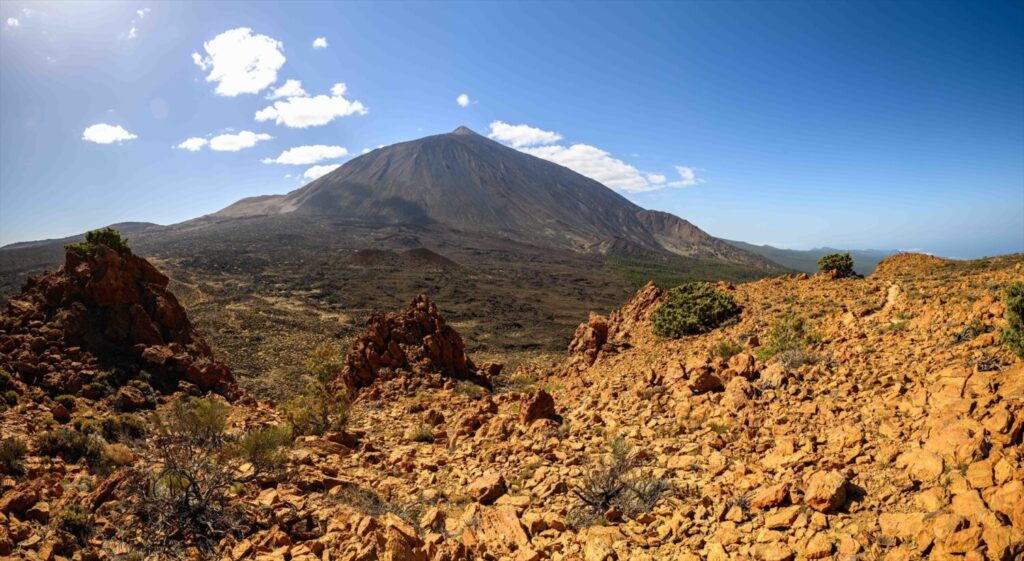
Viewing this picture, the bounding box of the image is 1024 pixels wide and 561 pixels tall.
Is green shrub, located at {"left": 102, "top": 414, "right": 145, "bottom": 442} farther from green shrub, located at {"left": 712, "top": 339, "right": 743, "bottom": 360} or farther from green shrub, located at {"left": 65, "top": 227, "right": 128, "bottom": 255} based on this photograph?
green shrub, located at {"left": 712, "top": 339, "right": 743, "bottom": 360}

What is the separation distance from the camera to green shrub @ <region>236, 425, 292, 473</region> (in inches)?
290

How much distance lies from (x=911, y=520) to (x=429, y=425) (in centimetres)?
901

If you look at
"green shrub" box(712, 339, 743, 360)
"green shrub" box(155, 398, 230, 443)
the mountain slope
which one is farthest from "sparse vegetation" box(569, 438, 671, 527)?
the mountain slope

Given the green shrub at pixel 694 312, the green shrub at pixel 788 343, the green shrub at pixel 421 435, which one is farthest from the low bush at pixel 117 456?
the green shrub at pixel 694 312

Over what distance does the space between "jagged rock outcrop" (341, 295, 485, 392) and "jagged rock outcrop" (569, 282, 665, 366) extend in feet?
13.5

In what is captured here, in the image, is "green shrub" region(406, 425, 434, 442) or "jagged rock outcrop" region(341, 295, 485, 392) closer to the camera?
"green shrub" region(406, 425, 434, 442)

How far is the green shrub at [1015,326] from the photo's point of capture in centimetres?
581

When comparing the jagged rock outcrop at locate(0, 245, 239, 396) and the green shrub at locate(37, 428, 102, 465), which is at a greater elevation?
the jagged rock outcrop at locate(0, 245, 239, 396)

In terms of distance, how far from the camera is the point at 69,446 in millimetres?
7531

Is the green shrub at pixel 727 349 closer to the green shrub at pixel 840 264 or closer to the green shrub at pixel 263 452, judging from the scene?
the green shrub at pixel 840 264

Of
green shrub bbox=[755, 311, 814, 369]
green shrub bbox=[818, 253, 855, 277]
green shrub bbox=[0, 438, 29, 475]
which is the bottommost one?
green shrub bbox=[0, 438, 29, 475]

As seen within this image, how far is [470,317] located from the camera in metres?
47.7

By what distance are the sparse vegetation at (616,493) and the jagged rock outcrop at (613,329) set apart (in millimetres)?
10354

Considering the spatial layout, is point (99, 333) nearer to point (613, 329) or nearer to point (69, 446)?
point (69, 446)
